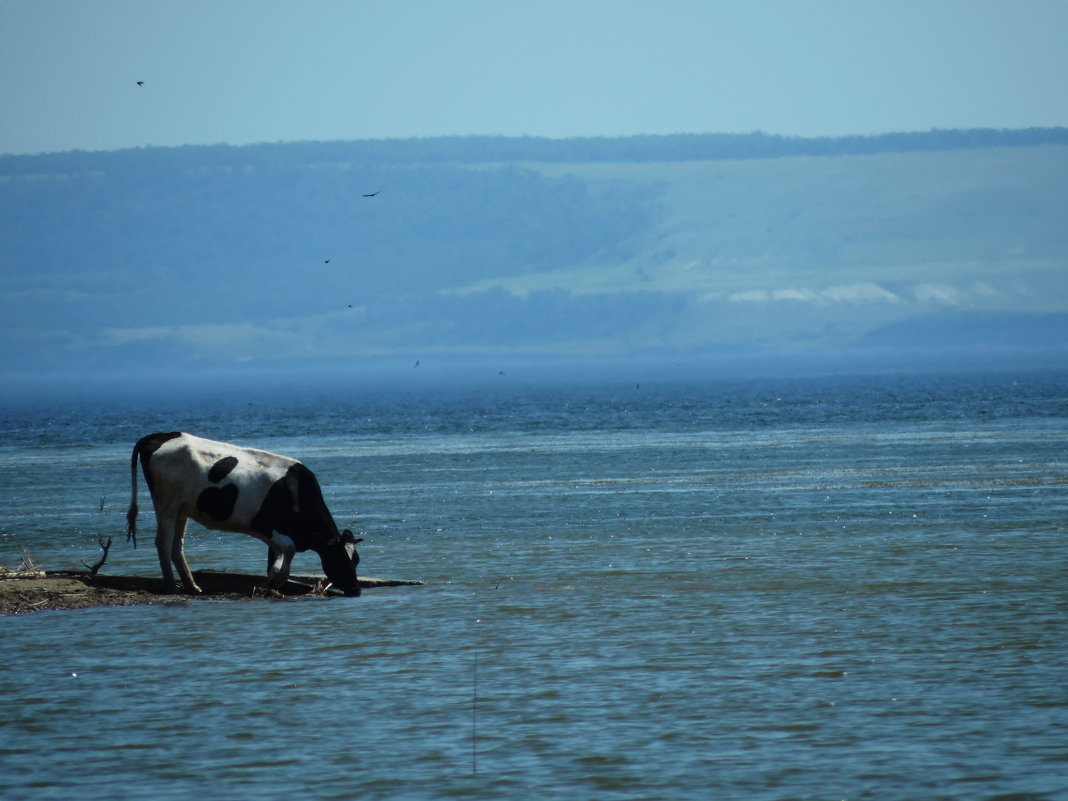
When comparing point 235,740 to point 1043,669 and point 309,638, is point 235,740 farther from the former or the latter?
point 1043,669

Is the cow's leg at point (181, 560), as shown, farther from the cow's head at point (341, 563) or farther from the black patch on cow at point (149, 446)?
the cow's head at point (341, 563)

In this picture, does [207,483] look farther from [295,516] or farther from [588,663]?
[588,663]

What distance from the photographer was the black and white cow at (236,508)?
66.2ft

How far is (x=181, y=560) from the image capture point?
66.5 feet

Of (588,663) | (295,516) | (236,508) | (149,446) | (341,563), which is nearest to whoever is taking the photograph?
(588,663)

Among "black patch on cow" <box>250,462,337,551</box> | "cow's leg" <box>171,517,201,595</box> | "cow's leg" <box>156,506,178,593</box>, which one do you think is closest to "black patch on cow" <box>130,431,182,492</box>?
"cow's leg" <box>156,506,178,593</box>

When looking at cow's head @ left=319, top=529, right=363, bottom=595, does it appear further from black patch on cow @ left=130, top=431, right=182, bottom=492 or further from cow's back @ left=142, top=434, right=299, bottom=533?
black patch on cow @ left=130, top=431, right=182, bottom=492

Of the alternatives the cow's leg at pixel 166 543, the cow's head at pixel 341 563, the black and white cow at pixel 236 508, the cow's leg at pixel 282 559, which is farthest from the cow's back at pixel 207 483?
the cow's head at pixel 341 563

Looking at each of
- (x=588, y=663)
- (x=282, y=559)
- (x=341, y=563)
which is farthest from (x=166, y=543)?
(x=588, y=663)

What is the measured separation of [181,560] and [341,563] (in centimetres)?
217

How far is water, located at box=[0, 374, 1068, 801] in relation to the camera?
11078mm

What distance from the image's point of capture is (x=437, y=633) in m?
17.0

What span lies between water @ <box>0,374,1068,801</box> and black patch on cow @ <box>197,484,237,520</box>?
57.2 inches

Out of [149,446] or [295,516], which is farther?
[149,446]
